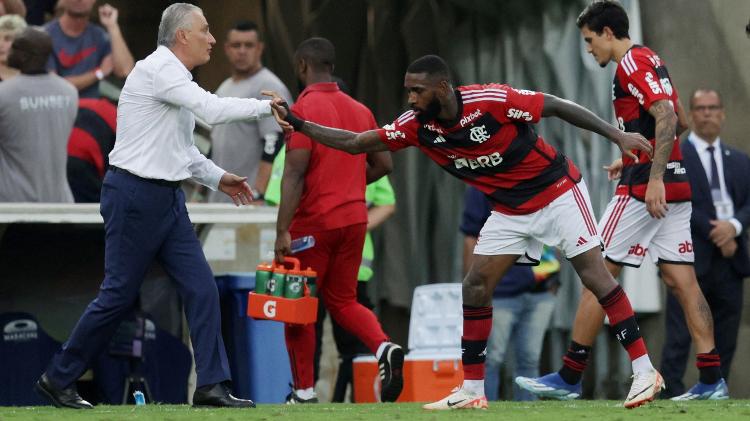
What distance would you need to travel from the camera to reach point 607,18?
9789 mm

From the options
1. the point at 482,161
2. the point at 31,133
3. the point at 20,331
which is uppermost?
the point at 31,133

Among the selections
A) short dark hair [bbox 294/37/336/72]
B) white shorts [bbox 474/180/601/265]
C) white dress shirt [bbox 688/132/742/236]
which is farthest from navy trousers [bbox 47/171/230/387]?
white dress shirt [bbox 688/132/742/236]

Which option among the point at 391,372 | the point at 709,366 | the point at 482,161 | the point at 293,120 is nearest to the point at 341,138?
the point at 293,120

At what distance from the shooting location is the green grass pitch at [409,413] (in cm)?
821

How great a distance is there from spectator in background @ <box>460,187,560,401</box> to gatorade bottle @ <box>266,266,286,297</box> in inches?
115

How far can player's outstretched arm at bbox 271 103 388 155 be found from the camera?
29.0 ft

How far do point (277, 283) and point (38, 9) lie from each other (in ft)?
18.6

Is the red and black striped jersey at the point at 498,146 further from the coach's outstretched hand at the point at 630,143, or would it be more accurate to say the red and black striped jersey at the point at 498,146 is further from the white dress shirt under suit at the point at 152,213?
the white dress shirt under suit at the point at 152,213

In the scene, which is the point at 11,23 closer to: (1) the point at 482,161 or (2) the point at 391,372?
(2) the point at 391,372

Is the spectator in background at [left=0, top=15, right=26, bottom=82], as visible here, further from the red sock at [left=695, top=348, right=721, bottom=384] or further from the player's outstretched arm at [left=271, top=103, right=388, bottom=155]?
the red sock at [left=695, top=348, right=721, bottom=384]

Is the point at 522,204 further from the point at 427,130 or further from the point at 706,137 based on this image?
the point at 706,137

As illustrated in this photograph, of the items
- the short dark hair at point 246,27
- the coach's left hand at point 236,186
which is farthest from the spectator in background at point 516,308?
the coach's left hand at point 236,186

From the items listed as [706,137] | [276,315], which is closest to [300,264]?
[276,315]

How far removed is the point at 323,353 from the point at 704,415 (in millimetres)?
5898
